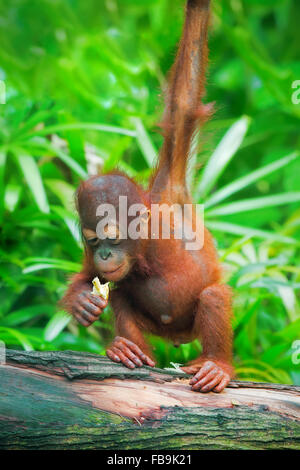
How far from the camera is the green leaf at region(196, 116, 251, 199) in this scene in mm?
4133

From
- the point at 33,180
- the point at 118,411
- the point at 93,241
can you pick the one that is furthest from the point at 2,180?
the point at 118,411

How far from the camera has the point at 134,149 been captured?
531 centimetres

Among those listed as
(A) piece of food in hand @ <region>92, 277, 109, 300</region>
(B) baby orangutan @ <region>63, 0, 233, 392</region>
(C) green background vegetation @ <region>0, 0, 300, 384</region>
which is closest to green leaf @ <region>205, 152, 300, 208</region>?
(C) green background vegetation @ <region>0, 0, 300, 384</region>

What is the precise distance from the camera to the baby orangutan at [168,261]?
2.83 meters

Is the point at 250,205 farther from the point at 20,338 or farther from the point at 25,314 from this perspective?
the point at 20,338

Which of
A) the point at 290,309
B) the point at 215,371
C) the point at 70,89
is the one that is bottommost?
the point at 215,371

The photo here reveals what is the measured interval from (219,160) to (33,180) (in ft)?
4.48

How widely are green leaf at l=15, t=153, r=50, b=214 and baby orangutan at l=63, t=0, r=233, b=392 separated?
0.80m

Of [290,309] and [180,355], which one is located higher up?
[290,309]

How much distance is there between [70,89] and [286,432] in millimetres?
4646

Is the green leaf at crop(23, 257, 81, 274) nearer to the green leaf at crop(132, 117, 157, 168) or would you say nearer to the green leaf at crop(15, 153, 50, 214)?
the green leaf at crop(15, 153, 50, 214)

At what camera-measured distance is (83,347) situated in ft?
12.3

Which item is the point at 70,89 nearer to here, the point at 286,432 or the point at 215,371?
the point at 215,371

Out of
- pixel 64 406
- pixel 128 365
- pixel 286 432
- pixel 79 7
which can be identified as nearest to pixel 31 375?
pixel 64 406
